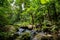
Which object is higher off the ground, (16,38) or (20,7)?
(20,7)

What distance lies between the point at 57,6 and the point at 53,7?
747 millimetres

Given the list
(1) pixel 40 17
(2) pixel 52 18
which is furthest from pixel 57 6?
(1) pixel 40 17

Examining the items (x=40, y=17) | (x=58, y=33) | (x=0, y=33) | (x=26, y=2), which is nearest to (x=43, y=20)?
(x=40, y=17)

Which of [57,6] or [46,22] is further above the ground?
[57,6]

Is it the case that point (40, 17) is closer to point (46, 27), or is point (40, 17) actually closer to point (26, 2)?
point (46, 27)

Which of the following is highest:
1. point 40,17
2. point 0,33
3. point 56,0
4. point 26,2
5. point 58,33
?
point 26,2

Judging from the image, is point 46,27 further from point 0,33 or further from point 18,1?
point 18,1

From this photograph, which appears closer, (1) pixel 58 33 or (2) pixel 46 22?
(1) pixel 58 33

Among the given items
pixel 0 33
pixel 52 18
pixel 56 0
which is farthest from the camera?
pixel 52 18

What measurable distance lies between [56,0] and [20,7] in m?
17.9

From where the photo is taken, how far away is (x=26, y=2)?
100 ft

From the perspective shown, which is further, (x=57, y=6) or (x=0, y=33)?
(x=57, y=6)

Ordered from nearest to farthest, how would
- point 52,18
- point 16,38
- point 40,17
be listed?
point 16,38
point 52,18
point 40,17

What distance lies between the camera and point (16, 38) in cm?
1387
